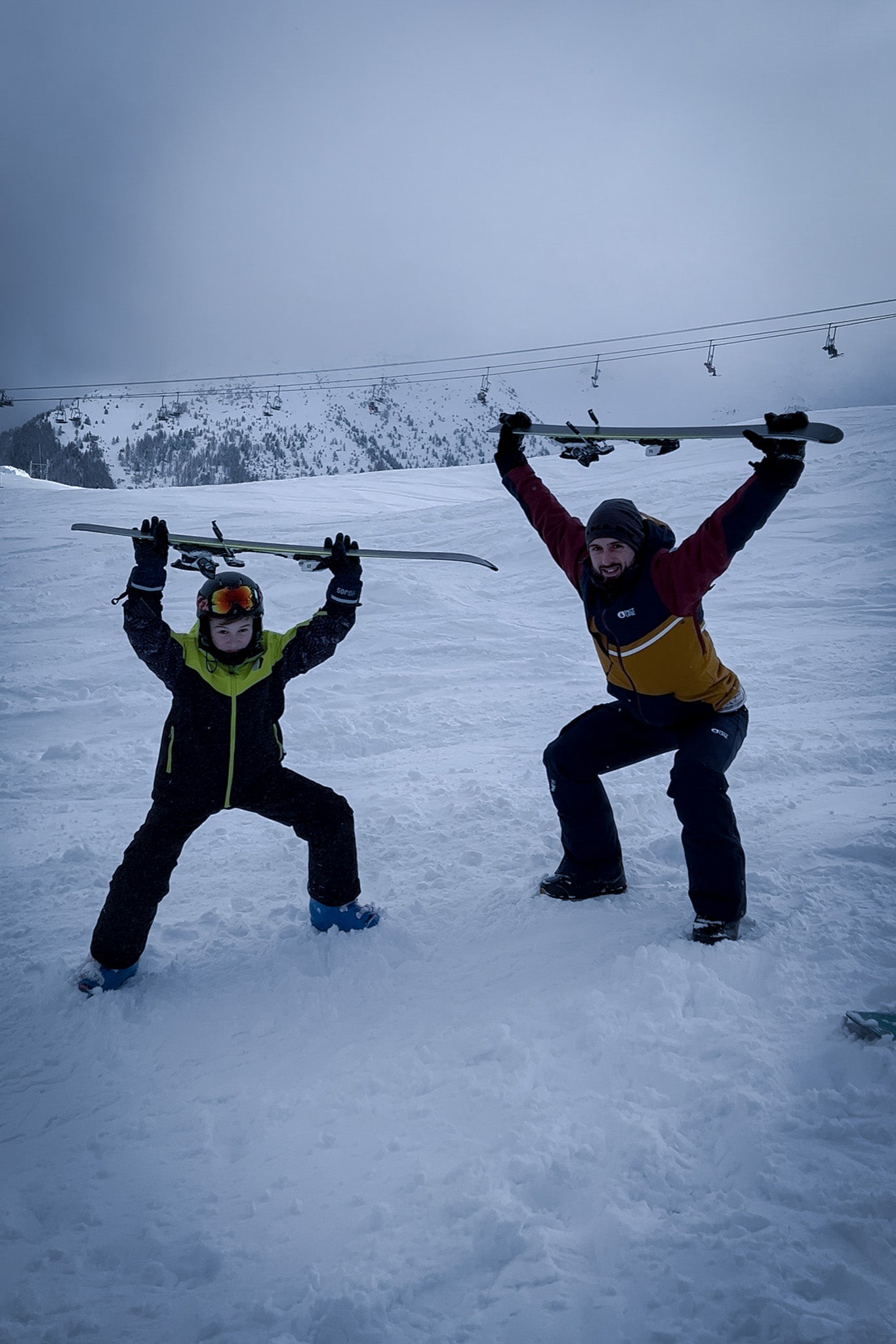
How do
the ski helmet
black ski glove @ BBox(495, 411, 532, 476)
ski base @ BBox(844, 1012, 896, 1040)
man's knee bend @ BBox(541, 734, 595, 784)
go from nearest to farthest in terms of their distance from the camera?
ski base @ BBox(844, 1012, 896, 1040) → the ski helmet → man's knee bend @ BBox(541, 734, 595, 784) → black ski glove @ BBox(495, 411, 532, 476)

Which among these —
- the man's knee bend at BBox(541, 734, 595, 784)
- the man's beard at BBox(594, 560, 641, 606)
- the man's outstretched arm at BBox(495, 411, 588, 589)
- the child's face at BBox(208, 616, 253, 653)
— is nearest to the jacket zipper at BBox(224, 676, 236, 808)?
the child's face at BBox(208, 616, 253, 653)

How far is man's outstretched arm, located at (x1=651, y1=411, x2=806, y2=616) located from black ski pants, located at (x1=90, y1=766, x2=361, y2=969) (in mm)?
1797

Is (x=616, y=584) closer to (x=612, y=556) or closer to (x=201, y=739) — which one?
(x=612, y=556)

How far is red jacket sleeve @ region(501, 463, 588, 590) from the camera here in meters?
3.36

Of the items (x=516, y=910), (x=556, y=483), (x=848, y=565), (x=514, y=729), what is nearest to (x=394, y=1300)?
(x=516, y=910)

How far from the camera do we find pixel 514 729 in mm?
5969

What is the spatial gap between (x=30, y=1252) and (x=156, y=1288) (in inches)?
15.3

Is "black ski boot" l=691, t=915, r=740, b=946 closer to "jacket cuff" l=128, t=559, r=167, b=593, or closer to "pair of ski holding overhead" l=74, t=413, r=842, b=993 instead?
"pair of ski holding overhead" l=74, t=413, r=842, b=993

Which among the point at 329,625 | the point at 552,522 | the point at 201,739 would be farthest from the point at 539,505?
the point at 201,739

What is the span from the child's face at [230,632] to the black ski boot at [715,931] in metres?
2.27

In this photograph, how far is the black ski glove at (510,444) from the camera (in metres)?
3.85

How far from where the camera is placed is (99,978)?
2928 mm

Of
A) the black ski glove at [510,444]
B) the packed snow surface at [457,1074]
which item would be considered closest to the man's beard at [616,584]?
the black ski glove at [510,444]

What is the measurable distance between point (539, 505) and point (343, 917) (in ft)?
7.37
